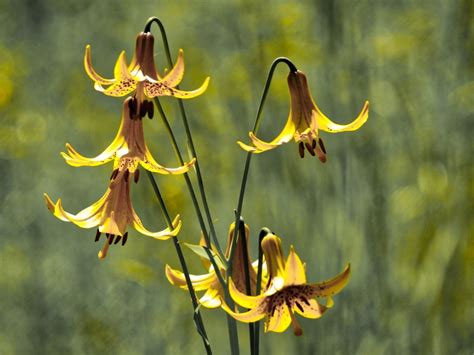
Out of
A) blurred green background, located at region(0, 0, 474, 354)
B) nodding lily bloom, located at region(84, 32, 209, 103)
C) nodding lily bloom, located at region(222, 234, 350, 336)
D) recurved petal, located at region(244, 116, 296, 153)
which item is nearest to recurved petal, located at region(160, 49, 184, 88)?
nodding lily bloom, located at region(84, 32, 209, 103)

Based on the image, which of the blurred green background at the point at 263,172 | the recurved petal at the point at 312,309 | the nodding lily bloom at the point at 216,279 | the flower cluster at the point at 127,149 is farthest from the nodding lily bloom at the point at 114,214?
the blurred green background at the point at 263,172

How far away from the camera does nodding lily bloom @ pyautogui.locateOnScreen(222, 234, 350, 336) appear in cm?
127

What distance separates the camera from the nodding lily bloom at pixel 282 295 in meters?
1.27

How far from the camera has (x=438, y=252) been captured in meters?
2.07

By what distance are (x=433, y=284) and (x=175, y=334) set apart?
1.96 ft

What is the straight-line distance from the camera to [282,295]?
1.32 meters

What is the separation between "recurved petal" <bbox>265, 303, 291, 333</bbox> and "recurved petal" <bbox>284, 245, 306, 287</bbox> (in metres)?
0.08

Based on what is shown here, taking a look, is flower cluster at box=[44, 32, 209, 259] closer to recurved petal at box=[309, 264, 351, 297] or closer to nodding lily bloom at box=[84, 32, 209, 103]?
nodding lily bloom at box=[84, 32, 209, 103]

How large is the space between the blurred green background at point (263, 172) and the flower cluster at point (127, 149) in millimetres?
642

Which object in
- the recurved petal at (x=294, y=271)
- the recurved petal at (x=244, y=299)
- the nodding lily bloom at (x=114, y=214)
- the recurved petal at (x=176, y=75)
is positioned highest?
the recurved petal at (x=176, y=75)

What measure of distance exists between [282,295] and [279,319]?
4 cm

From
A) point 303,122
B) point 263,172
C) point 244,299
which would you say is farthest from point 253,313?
point 263,172

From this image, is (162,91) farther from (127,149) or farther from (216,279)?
(216,279)

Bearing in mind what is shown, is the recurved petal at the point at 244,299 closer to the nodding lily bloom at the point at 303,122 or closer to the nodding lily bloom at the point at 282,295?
the nodding lily bloom at the point at 282,295
